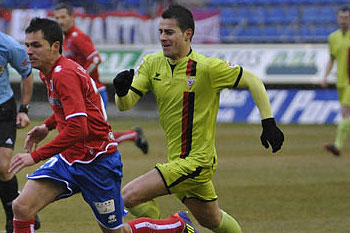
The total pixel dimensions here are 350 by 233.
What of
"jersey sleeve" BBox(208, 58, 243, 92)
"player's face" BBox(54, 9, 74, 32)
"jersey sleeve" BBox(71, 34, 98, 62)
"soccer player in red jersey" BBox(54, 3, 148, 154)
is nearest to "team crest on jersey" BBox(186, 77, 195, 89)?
"jersey sleeve" BBox(208, 58, 243, 92)

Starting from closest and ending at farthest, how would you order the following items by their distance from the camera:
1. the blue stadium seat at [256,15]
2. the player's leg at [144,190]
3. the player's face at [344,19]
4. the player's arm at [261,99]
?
the player's leg at [144,190] < the player's arm at [261,99] < the player's face at [344,19] < the blue stadium seat at [256,15]

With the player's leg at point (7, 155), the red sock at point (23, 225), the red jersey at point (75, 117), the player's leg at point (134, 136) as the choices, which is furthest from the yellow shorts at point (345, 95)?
the red sock at point (23, 225)

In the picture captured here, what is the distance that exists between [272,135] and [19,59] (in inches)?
108

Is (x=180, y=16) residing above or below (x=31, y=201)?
above

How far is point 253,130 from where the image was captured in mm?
17234

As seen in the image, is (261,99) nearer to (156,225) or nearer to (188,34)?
(188,34)

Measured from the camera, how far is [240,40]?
69.0ft

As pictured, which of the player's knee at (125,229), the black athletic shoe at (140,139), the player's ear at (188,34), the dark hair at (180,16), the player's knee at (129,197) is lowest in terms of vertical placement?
the black athletic shoe at (140,139)

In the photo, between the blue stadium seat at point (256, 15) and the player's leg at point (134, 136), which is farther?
the blue stadium seat at point (256, 15)

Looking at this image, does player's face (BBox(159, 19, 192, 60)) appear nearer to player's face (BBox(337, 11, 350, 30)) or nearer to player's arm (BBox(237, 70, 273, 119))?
player's arm (BBox(237, 70, 273, 119))

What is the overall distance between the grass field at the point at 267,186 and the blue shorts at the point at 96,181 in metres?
2.06

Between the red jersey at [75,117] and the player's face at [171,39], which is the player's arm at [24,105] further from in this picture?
the player's face at [171,39]

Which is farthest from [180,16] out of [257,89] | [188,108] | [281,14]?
[281,14]

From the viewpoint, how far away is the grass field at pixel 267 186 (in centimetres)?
790
